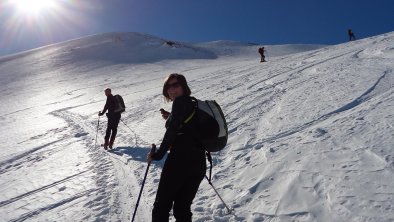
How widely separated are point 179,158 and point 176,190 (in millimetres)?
336

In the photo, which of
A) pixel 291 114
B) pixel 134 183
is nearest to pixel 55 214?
pixel 134 183

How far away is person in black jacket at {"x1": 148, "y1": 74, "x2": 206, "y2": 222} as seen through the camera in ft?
12.7

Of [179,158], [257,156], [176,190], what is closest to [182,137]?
[179,158]

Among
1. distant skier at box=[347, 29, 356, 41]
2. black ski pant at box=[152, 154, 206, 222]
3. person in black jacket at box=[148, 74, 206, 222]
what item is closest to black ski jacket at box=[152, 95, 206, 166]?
person in black jacket at box=[148, 74, 206, 222]

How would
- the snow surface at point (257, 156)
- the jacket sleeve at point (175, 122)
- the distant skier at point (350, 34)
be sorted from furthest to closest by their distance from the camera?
the distant skier at point (350, 34) → the snow surface at point (257, 156) → the jacket sleeve at point (175, 122)

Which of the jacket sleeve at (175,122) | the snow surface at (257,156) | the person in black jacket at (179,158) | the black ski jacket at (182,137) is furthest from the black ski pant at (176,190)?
the snow surface at (257,156)

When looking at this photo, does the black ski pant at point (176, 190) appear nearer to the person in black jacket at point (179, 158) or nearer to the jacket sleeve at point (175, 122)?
the person in black jacket at point (179, 158)

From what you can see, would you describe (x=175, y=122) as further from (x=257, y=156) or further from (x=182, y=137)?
(x=257, y=156)

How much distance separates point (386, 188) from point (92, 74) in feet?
119

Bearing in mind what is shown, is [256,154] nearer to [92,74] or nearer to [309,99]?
[309,99]

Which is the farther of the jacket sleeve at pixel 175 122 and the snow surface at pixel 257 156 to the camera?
the snow surface at pixel 257 156

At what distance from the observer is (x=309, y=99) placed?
10.5m

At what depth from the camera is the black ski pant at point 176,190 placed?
3.91m

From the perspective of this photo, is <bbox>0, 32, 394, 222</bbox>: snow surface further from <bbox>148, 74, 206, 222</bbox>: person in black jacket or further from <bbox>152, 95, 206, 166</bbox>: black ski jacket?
<bbox>152, 95, 206, 166</bbox>: black ski jacket
